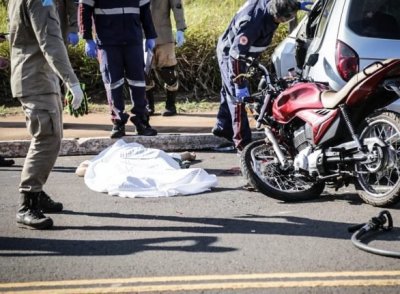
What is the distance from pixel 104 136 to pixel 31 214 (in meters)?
3.24

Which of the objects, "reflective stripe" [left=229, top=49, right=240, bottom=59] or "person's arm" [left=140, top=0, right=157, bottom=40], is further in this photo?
"person's arm" [left=140, top=0, right=157, bottom=40]

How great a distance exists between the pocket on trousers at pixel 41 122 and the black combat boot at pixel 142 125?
3.01m

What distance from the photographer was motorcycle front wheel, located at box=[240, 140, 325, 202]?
632 cm

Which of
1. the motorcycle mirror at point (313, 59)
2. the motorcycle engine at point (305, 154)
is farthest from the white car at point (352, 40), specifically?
the motorcycle engine at point (305, 154)

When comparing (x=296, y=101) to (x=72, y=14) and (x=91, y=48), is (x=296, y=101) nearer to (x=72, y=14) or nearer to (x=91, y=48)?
(x=91, y=48)

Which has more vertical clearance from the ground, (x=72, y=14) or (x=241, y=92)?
(x=72, y=14)

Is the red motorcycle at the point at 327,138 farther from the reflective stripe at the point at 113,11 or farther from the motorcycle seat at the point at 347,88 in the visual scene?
the reflective stripe at the point at 113,11

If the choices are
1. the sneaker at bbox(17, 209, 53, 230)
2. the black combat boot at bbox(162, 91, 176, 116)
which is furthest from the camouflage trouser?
the black combat boot at bbox(162, 91, 176, 116)

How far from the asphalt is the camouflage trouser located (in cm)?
284

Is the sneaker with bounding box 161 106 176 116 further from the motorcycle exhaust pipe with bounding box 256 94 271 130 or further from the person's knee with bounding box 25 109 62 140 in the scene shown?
the person's knee with bounding box 25 109 62 140

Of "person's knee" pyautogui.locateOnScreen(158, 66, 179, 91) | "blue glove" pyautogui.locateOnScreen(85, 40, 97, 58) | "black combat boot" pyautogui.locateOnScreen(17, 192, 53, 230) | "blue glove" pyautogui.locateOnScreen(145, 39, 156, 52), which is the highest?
"blue glove" pyautogui.locateOnScreen(85, 40, 97, 58)

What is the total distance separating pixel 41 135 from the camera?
18.4 feet

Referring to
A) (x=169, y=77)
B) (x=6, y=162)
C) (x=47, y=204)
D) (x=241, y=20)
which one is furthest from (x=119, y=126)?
(x=47, y=204)

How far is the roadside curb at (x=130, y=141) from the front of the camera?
856cm
